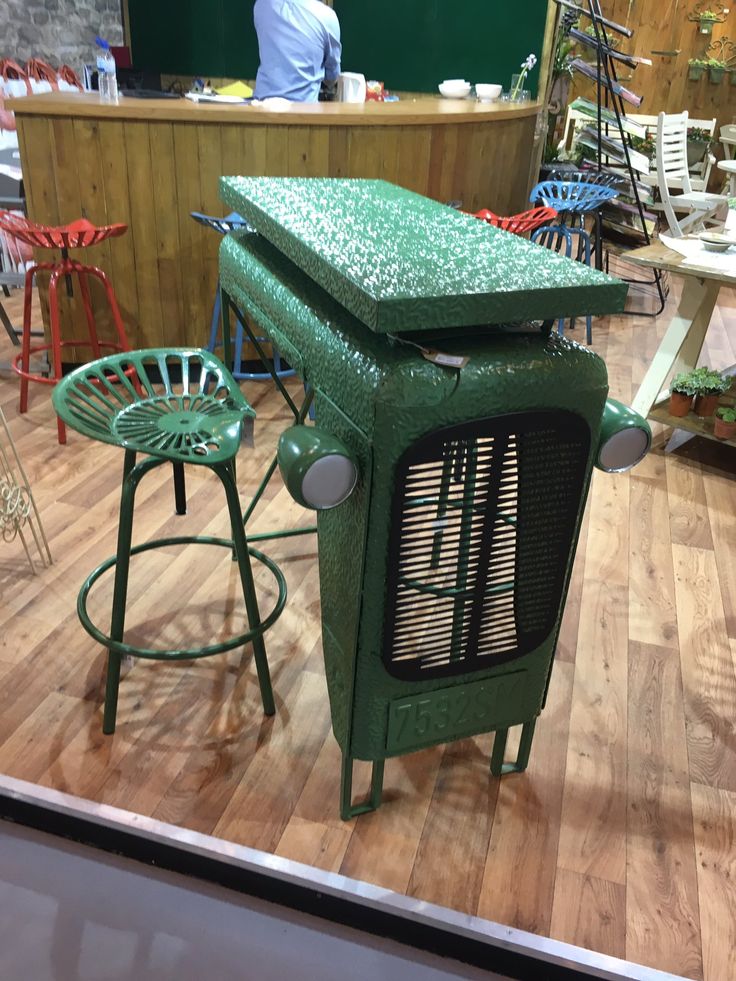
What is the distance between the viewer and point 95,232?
2.71 metres

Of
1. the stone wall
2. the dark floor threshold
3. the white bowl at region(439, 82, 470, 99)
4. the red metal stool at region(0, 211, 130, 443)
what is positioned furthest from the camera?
the stone wall

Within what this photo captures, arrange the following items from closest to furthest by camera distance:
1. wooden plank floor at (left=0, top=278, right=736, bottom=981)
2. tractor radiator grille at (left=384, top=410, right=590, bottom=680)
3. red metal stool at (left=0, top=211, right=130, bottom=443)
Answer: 1. tractor radiator grille at (left=384, top=410, right=590, bottom=680)
2. wooden plank floor at (left=0, top=278, right=736, bottom=981)
3. red metal stool at (left=0, top=211, right=130, bottom=443)

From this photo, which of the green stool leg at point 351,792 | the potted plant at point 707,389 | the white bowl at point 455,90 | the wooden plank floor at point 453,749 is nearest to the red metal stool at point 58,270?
the wooden plank floor at point 453,749

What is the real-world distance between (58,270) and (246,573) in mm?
1784

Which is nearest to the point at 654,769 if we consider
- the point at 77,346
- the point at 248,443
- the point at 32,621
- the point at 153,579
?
the point at 153,579

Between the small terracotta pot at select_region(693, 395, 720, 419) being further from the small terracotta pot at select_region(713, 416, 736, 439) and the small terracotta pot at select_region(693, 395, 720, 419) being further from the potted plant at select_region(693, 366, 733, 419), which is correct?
the small terracotta pot at select_region(713, 416, 736, 439)

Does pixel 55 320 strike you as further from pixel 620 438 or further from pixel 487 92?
pixel 487 92

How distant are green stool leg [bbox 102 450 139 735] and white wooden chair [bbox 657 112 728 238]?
14.1 feet

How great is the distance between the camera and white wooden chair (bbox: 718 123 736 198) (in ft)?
17.9

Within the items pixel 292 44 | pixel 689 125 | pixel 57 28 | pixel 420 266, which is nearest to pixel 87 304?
pixel 292 44

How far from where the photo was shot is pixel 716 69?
7.07 meters

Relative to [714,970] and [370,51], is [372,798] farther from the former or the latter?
[370,51]

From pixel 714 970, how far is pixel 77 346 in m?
3.03

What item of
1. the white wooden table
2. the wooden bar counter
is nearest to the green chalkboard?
the wooden bar counter
